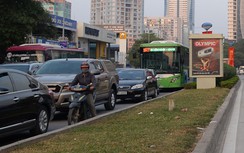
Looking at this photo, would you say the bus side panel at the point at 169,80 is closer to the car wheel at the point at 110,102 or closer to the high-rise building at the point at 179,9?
the car wheel at the point at 110,102

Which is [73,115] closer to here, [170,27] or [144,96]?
[144,96]

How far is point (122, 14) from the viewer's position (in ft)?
477

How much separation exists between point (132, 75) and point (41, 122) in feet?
36.7

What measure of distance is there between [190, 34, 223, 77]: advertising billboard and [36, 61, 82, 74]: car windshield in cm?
1227

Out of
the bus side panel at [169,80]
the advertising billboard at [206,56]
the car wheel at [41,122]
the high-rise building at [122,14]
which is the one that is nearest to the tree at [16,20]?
the bus side panel at [169,80]

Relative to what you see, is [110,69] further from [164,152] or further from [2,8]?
[2,8]

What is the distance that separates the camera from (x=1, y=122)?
7.98 metres

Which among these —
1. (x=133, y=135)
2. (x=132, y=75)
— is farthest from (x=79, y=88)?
(x=132, y=75)

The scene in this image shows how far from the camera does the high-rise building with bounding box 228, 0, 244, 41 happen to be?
4585 inches

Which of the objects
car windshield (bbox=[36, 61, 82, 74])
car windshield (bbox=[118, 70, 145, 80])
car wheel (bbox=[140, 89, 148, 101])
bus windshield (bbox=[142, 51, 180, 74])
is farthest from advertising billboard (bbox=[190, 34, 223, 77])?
car windshield (bbox=[36, 61, 82, 74])

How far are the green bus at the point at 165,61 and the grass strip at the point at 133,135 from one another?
15306 millimetres

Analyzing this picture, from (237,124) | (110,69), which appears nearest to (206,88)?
(110,69)

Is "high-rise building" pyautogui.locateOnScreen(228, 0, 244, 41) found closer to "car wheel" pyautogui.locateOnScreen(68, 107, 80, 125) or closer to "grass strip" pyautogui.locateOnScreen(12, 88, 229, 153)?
"grass strip" pyautogui.locateOnScreen(12, 88, 229, 153)

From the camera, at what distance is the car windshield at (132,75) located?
20.2 meters
